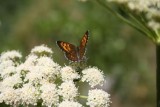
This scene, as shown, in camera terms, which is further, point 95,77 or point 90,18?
point 90,18

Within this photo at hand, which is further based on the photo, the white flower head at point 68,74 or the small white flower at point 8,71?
the small white flower at point 8,71

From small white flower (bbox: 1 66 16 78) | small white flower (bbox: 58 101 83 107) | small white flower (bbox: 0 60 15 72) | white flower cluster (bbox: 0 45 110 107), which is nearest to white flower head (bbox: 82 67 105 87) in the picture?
white flower cluster (bbox: 0 45 110 107)

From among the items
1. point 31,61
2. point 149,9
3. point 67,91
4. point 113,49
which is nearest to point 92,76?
point 67,91

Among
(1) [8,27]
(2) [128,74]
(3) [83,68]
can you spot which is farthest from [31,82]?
(1) [8,27]

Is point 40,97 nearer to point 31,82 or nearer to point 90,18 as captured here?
point 31,82

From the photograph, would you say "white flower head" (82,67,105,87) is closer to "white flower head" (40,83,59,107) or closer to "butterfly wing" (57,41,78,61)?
"butterfly wing" (57,41,78,61)

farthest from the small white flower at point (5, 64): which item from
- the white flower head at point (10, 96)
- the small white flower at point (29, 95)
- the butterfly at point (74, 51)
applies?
the butterfly at point (74, 51)

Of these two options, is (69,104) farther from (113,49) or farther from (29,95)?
(113,49)

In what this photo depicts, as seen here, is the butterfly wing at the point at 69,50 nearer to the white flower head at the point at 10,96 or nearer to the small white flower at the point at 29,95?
the small white flower at the point at 29,95
